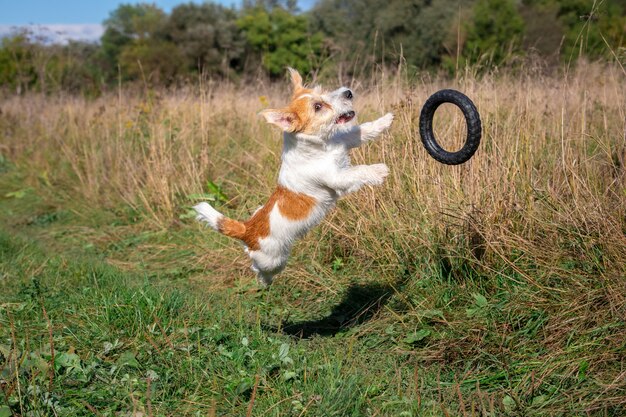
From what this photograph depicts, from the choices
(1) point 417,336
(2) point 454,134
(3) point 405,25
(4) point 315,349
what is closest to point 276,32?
(3) point 405,25

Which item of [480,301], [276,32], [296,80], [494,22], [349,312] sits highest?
[494,22]

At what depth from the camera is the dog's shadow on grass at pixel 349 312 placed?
174 inches

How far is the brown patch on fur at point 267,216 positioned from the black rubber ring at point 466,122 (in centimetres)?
89

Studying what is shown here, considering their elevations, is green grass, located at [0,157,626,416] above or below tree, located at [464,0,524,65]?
below

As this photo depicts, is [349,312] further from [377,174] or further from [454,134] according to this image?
[454,134]

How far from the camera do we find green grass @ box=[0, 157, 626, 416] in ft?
10.3

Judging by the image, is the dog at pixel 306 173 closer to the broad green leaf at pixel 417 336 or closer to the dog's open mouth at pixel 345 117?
the dog's open mouth at pixel 345 117

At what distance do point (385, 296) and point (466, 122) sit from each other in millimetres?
1565

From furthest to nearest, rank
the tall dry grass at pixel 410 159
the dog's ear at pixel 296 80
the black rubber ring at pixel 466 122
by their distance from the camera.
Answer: the dog's ear at pixel 296 80 < the tall dry grass at pixel 410 159 < the black rubber ring at pixel 466 122

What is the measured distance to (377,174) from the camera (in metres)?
3.62

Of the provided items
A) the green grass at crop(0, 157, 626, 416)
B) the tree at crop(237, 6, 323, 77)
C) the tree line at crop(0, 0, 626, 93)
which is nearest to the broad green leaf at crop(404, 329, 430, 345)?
the green grass at crop(0, 157, 626, 416)

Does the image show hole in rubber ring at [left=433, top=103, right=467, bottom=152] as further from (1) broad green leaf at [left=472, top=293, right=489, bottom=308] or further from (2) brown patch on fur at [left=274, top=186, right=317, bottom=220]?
(2) brown patch on fur at [left=274, top=186, right=317, bottom=220]

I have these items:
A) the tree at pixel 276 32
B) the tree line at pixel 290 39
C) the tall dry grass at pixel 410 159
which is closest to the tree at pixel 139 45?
the tree line at pixel 290 39

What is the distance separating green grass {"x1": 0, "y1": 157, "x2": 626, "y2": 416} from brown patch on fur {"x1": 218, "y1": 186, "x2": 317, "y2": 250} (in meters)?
0.60
